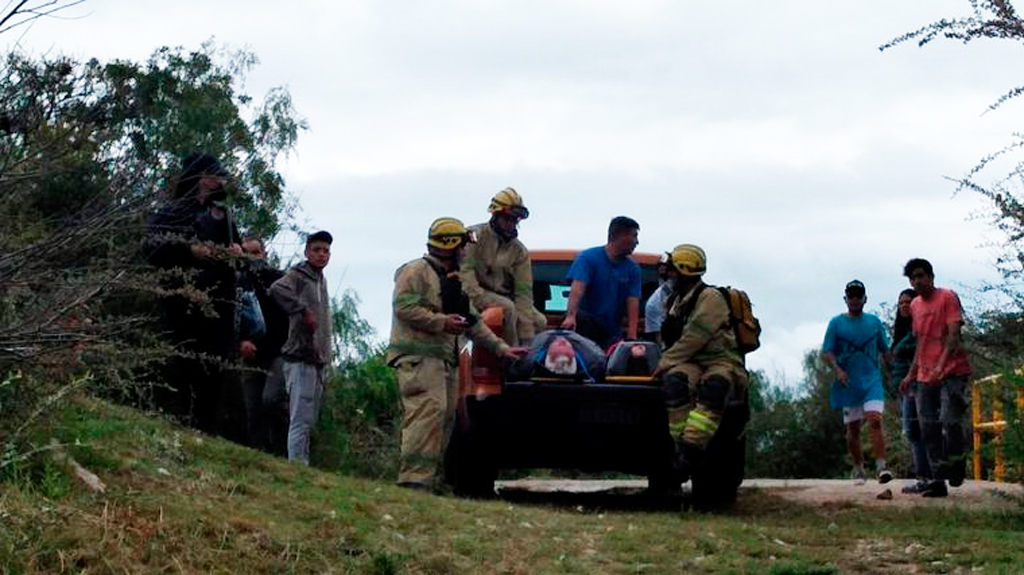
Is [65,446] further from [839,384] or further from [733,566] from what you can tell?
[839,384]

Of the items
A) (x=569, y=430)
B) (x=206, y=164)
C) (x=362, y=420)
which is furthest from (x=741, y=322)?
(x=362, y=420)

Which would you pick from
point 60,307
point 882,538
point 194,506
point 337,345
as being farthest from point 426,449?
point 337,345

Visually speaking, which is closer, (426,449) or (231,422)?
(426,449)

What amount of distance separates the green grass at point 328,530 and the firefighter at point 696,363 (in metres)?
0.52

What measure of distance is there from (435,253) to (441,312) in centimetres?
39

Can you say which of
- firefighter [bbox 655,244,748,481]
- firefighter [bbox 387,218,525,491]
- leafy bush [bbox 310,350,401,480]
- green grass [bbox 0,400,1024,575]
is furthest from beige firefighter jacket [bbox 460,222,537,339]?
leafy bush [bbox 310,350,401,480]

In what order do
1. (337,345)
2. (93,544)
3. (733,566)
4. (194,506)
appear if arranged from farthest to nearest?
1. (337,345)
2. (733,566)
3. (194,506)
4. (93,544)

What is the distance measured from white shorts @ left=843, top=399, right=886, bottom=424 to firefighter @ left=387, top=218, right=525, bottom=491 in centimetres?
410

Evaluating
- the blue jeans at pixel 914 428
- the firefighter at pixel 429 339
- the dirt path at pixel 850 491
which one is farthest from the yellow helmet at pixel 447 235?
the blue jeans at pixel 914 428

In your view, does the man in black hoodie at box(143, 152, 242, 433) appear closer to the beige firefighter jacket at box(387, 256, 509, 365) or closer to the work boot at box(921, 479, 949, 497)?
the beige firefighter jacket at box(387, 256, 509, 365)

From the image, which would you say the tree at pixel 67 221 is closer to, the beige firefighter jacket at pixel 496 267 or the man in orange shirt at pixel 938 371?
the beige firefighter jacket at pixel 496 267

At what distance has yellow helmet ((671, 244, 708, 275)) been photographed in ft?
41.4

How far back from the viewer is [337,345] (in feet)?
67.9

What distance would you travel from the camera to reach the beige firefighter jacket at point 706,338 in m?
12.5
